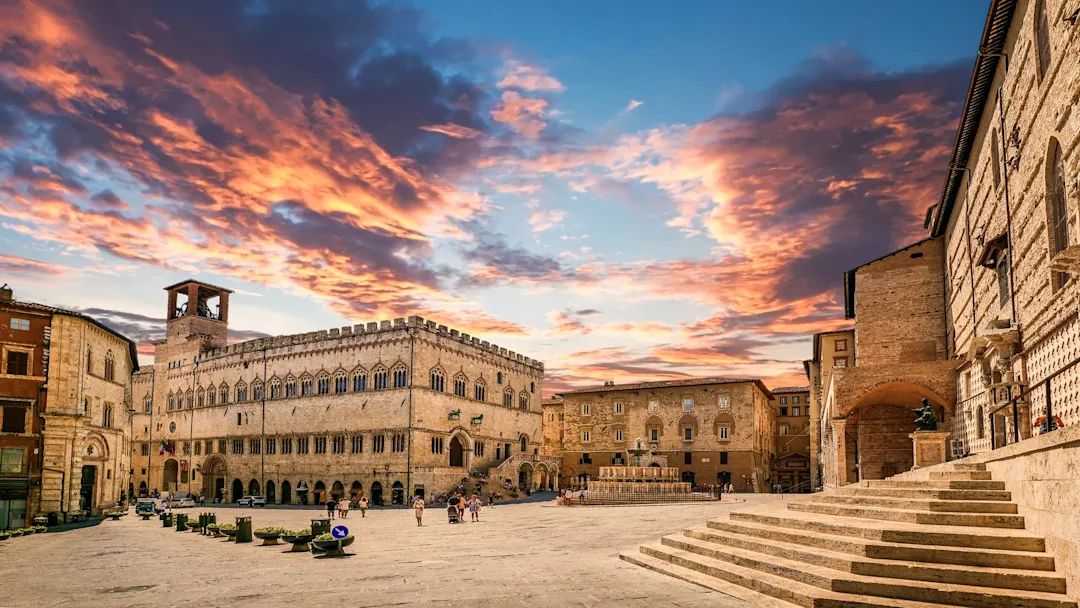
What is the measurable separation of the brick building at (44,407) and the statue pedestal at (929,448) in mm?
36274

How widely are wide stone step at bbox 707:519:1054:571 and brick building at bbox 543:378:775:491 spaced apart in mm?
50521

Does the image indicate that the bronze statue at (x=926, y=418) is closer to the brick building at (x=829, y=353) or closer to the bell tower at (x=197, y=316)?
the brick building at (x=829, y=353)

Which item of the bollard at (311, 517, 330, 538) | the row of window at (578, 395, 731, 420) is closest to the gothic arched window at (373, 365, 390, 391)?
the row of window at (578, 395, 731, 420)

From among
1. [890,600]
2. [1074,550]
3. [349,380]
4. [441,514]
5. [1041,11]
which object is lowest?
[441,514]

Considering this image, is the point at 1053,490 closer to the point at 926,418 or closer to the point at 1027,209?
the point at 1027,209

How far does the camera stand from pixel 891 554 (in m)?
12.0

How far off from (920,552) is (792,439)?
73761mm

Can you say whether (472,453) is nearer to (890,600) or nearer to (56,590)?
(56,590)

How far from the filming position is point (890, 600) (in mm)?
10922

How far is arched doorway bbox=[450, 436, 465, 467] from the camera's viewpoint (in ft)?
185

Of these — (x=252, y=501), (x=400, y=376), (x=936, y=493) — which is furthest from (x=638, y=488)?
(x=936, y=493)

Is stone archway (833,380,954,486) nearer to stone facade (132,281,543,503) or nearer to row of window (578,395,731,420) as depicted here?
stone facade (132,281,543,503)

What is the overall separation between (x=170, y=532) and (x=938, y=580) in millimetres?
29381

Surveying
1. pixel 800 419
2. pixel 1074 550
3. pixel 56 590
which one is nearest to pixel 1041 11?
pixel 1074 550
